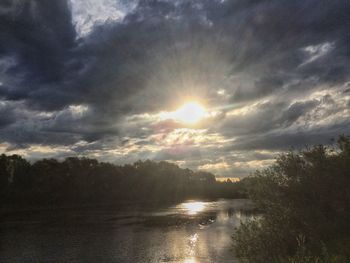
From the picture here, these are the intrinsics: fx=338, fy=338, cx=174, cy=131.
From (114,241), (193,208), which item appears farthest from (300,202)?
(193,208)

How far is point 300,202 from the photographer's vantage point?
3812 centimetres

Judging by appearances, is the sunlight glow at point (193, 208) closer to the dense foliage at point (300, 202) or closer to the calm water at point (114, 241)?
the calm water at point (114, 241)

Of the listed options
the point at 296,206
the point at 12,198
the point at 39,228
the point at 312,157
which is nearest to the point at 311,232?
the point at 296,206

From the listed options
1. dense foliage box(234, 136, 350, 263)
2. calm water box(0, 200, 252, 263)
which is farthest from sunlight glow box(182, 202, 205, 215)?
dense foliage box(234, 136, 350, 263)

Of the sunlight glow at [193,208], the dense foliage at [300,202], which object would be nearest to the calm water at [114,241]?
the dense foliage at [300,202]

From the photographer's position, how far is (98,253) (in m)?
57.6

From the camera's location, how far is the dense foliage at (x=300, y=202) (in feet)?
112

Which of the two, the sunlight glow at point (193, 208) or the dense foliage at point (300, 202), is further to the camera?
the sunlight glow at point (193, 208)

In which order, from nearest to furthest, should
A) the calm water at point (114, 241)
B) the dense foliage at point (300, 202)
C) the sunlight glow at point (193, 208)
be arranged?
the dense foliage at point (300, 202), the calm water at point (114, 241), the sunlight glow at point (193, 208)

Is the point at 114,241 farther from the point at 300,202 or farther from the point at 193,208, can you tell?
the point at 193,208

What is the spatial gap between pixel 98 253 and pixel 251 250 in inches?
1321

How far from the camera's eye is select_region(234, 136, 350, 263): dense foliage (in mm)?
34094

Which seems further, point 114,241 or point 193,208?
point 193,208

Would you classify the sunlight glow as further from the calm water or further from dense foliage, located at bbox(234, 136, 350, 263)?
dense foliage, located at bbox(234, 136, 350, 263)
